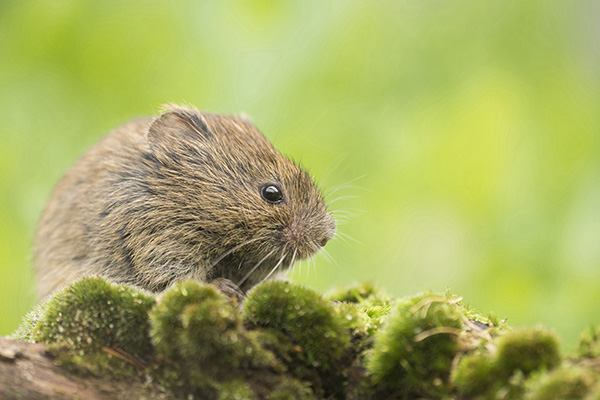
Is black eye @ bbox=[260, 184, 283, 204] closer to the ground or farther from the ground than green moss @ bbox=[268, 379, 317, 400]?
farther from the ground

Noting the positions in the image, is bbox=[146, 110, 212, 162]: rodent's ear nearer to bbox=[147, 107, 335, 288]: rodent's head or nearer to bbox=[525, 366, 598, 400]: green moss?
bbox=[147, 107, 335, 288]: rodent's head

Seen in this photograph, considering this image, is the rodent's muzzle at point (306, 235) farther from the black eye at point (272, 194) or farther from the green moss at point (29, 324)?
Result: the green moss at point (29, 324)

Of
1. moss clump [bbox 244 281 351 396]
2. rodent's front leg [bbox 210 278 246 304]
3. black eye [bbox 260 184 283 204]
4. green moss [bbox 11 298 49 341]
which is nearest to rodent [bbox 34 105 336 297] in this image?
black eye [bbox 260 184 283 204]

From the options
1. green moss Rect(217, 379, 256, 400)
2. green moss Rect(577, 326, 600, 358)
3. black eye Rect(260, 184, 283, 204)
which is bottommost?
green moss Rect(217, 379, 256, 400)

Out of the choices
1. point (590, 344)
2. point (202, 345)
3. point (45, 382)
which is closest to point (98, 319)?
point (45, 382)

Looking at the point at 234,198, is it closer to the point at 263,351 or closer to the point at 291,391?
the point at 263,351

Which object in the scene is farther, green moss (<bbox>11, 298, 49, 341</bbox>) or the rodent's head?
the rodent's head

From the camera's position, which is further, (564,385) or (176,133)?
(176,133)
